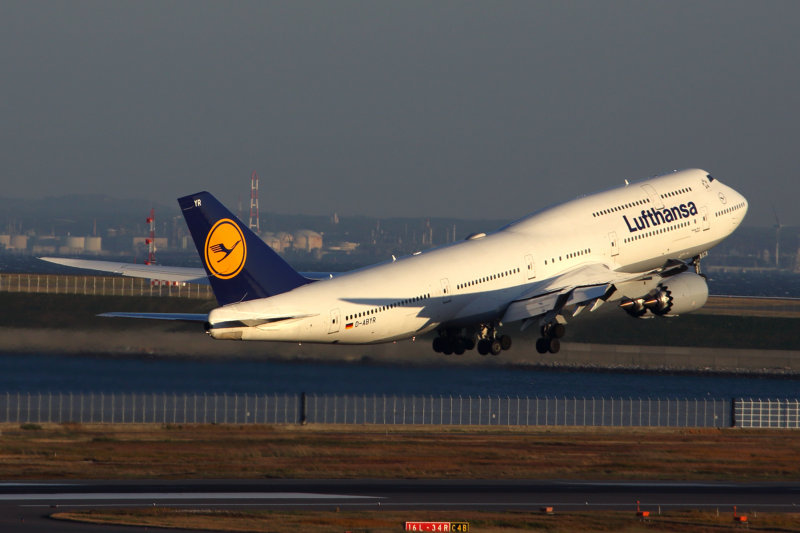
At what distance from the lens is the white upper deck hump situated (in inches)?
2306

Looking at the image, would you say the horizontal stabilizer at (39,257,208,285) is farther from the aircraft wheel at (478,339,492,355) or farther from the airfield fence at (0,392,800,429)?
the airfield fence at (0,392,800,429)

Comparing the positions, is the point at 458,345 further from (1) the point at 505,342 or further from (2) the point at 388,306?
(2) the point at 388,306

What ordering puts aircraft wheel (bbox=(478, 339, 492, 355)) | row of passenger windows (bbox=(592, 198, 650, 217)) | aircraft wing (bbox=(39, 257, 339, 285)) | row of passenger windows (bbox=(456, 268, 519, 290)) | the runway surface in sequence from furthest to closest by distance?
row of passenger windows (bbox=(592, 198, 650, 217))
aircraft wheel (bbox=(478, 339, 492, 355))
row of passenger windows (bbox=(456, 268, 519, 290))
aircraft wing (bbox=(39, 257, 339, 285))
the runway surface

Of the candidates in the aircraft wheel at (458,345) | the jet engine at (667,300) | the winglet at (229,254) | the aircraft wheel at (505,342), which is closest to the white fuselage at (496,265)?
the winglet at (229,254)

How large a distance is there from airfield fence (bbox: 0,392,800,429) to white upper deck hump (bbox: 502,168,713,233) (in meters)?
14.7

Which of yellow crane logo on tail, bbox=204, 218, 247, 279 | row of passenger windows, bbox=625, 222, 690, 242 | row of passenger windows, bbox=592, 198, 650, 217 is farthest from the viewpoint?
row of passenger windows, bbox=625, 222, 690, 242

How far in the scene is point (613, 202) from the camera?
197 ft

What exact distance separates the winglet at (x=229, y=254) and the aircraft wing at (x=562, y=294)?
12.4 metres

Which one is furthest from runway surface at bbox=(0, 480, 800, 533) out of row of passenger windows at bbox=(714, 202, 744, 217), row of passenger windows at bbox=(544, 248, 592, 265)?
row of passenger windows at bbox=(714, 202, 744, 217)

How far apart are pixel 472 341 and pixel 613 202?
9.39 metres

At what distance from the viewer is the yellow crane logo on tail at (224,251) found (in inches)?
1833

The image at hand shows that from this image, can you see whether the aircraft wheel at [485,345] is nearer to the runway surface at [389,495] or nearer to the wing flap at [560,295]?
the wing flap at [560,295]

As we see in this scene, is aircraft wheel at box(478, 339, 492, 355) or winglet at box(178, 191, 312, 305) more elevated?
winglet at box(178, 191, 312, 305)

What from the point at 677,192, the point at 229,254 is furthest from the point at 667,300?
the point at 229,254
